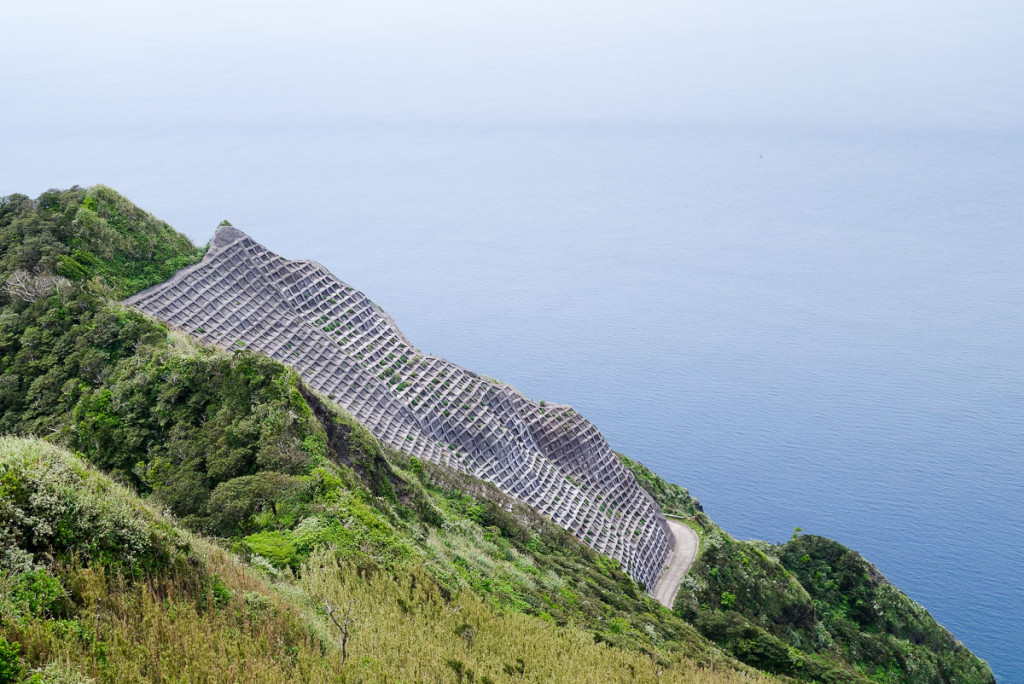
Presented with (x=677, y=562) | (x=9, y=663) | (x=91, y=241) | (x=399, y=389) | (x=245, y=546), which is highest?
(x=677, y=562)

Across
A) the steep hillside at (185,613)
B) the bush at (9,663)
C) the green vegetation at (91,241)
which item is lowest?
the bush at (9,663)

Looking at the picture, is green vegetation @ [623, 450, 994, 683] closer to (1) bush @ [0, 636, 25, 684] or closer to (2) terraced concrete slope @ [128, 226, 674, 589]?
(2) terraced concrete slope @ [128, 226, 674, 589]

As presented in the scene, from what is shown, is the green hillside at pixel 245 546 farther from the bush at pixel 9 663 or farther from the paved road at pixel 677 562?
the paved road at pixel 677 562

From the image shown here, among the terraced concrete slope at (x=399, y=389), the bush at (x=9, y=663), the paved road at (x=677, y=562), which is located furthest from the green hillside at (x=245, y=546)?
the terraced concrete slope at (x=399, y=389)

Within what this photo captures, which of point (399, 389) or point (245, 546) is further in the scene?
point (399, 389)

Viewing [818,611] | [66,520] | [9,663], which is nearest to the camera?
[9,663]

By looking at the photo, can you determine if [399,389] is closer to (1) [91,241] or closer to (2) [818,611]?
(1) [91,241]

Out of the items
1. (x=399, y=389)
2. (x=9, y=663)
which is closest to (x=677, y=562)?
(x=399, y=389)
